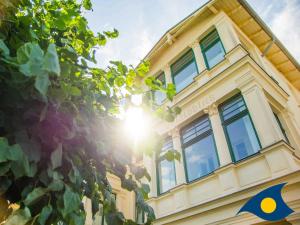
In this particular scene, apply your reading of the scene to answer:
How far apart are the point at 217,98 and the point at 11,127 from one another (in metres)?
6.59

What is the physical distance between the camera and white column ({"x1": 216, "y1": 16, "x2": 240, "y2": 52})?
7990 mm

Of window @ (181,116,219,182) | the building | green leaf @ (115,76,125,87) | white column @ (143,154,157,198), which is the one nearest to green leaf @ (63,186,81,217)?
green leaf @ (115,76,125,87)

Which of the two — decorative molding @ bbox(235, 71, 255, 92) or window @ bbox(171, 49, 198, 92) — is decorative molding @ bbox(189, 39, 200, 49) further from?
decorative molding @ bbox(235, 71, 255, 92)

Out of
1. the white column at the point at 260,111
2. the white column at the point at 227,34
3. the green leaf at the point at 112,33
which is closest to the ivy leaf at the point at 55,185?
the green leaf at the point at 112,33

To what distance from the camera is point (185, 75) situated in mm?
9570

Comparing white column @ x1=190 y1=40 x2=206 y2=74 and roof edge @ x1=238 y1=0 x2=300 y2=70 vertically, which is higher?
roof edge @ x1=238 y1=0 x2=300 y2=70

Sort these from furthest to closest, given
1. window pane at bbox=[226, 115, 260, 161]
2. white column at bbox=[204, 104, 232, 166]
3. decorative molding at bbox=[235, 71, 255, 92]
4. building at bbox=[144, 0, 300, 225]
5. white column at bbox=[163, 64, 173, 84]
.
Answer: white column at bbox=[163, 64, 173, 84] → decorative molding at bbox=[235, 71, 255, 92] → white column at bbox=[204, 104, 232, 166] → window pane at bbox=[226, 115, 260, 161] → building at bbox=[144, 0, 300, 225]

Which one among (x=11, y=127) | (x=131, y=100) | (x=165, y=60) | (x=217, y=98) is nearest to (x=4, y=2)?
(x=11, y=127)

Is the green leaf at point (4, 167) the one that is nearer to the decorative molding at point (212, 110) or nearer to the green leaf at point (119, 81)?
the green leaf at point (119, 81)

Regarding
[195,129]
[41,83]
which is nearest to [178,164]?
[195,129]

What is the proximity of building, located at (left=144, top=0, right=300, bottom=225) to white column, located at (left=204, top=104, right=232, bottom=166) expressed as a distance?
0.03 m

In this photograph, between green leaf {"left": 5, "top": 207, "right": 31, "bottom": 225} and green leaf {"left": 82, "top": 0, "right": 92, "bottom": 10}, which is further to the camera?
green leaf {"left": 82, "top": 0, "right": 92, "bottom": 10}

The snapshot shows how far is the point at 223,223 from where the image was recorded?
591cm

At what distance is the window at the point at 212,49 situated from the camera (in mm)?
8453
